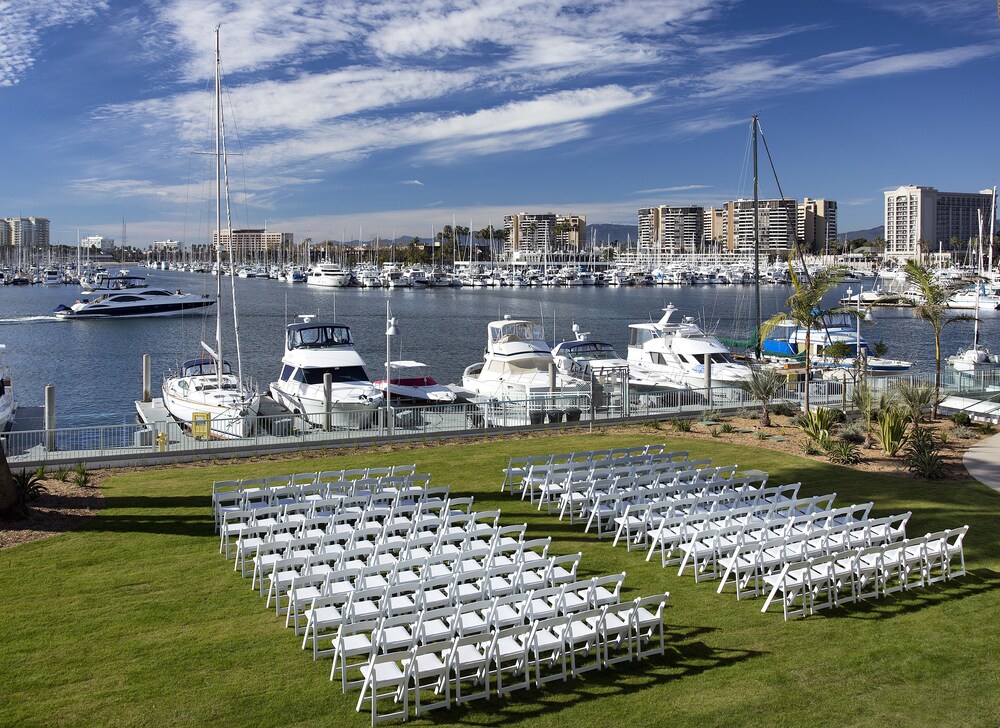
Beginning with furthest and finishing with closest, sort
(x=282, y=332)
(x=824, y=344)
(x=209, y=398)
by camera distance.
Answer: (x=282, y=332)
(x=824, y=344)
(x=209, y=398)

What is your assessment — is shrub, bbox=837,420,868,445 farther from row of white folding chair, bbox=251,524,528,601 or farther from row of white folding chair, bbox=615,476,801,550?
row of white folding chair, bbox=251,524,528,601

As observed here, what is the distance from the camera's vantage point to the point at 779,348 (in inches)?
1961

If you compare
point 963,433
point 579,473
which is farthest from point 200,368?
point 963,433

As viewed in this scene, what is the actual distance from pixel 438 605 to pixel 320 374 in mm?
21443

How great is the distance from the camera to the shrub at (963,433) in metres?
22.5

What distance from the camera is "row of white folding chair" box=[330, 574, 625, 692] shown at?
8727 millimetres

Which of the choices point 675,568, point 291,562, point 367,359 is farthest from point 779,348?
point 291,562

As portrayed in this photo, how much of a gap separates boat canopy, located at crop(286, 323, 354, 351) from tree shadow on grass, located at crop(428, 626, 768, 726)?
24.3 metres

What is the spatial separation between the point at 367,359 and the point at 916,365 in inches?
1388

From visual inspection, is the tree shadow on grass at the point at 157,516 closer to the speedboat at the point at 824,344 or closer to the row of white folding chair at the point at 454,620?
the row of white folding chair at the point at 454,620

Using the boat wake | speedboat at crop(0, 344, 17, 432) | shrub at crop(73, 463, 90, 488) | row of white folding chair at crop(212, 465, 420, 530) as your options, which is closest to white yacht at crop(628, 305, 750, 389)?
row of white folding chair at crop(212, 465, 420, 530)

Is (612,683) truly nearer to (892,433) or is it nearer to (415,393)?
(892,433)

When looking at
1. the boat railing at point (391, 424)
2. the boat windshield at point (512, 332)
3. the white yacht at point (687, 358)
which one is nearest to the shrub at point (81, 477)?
the boat railing at point (391, 424)

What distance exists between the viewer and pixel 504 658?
8672 mm
